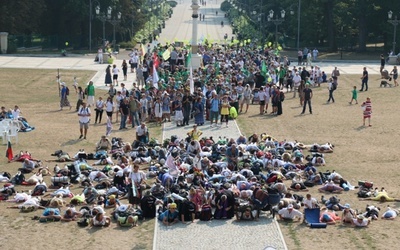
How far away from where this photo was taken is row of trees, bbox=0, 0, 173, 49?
76562 millimetres

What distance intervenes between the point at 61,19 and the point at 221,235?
64790 mm

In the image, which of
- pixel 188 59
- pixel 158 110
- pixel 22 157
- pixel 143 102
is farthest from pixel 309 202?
pixel 188 59

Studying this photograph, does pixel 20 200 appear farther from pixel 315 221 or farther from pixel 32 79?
pixel 32 79

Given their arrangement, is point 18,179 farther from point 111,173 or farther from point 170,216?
point 170,216

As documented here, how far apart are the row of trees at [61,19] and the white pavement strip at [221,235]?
194 ft

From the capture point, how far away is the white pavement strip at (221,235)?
746 inches

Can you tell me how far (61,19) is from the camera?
268 ft

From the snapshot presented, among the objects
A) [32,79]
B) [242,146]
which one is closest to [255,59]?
[32,79]

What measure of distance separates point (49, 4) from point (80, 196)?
199ft

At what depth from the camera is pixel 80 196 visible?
22234 millimetres

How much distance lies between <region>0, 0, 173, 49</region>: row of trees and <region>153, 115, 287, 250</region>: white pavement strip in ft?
194

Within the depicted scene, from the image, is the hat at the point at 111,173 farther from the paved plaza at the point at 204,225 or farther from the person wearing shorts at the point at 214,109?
the person wearing shorts at the point at 214,109

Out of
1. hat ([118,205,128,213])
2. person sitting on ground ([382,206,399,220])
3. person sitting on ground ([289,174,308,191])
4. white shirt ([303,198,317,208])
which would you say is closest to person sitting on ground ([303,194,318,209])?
white shirt ([303,198,317,208])

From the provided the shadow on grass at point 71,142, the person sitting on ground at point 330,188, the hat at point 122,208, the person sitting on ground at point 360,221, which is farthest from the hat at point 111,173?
the person sitting on ground at point 360,221
